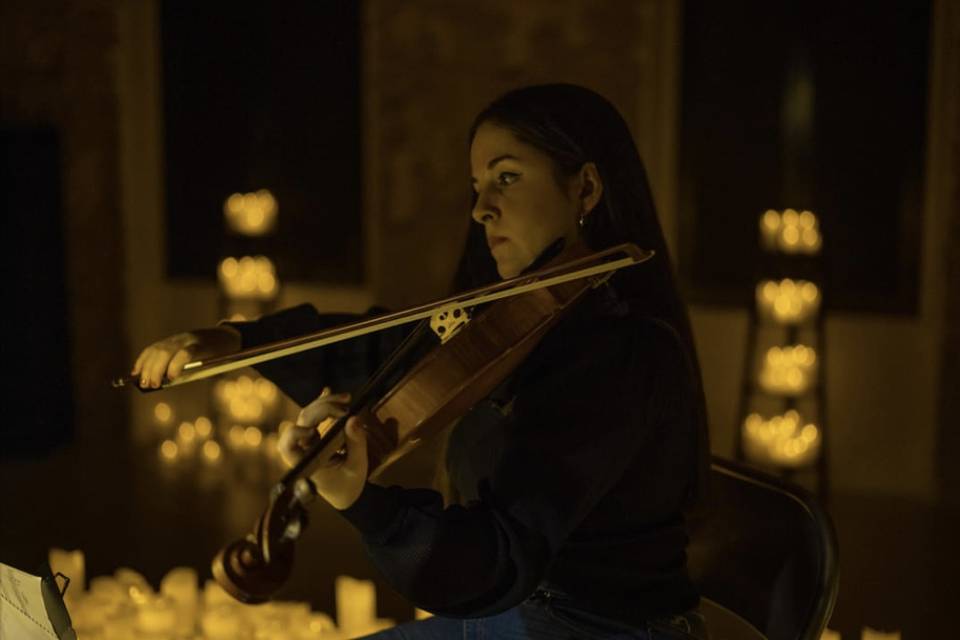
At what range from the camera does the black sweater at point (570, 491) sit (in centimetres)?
130

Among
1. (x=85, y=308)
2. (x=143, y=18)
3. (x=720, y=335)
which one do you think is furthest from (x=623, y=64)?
(x=85, y=308)

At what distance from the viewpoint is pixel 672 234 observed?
4.33 metres

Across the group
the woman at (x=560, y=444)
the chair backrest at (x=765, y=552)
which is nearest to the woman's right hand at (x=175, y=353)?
the woman at (x=560, y=444)

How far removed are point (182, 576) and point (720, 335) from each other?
227 cm

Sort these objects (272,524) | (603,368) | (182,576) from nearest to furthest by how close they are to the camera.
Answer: (272,524) < (603,368) < (182,576)

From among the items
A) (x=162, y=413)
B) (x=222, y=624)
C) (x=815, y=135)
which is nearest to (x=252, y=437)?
(x=162, y=413)

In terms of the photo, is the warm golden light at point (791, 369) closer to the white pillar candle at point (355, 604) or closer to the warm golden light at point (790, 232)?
the warm golden light at point (790, 232)

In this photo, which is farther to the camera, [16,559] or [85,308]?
[85,308]

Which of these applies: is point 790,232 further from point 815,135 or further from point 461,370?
point 461,370

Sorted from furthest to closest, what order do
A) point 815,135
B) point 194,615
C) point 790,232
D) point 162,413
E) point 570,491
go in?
1. point 162,413
2. point 815,135
3. point 790,232
4. point 194,615
5. point 570,491

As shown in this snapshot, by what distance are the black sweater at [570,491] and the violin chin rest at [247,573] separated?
0.50ft

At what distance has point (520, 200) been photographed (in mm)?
1538

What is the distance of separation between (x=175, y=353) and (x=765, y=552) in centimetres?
77

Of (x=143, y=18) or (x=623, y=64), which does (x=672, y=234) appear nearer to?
(x=623, y=64)
